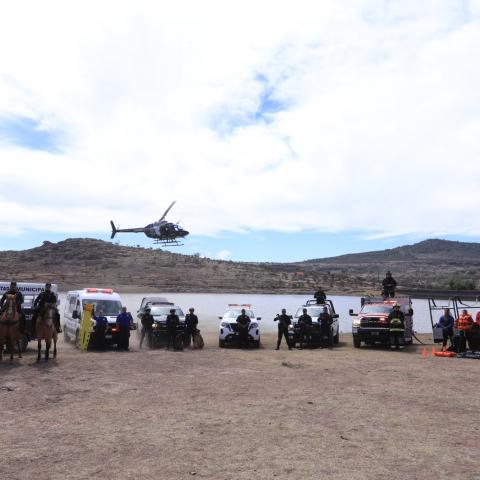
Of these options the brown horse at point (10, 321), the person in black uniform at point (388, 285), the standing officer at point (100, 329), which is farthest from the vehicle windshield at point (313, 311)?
the brown horse at point (10, 321)

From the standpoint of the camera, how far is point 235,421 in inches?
369

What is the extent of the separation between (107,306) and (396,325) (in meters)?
10.9

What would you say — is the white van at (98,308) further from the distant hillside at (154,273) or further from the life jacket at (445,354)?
the distant hillside at (154,273)

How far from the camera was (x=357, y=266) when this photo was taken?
168m

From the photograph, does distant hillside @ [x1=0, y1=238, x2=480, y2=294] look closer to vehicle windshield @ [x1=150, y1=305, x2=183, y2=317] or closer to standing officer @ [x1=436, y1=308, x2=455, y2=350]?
standing officer @ [x1=436, y1=308, x2=455, y2=350]

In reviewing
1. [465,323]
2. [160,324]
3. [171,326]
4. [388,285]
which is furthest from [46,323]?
[388,285]

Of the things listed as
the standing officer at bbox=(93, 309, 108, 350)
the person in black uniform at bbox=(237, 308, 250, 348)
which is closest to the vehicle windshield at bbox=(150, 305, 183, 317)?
the person in black uniform at bbox=(237, 308, 250, 348)

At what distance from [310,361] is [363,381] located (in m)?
4.17

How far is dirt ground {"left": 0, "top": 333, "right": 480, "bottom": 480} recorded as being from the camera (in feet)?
23.3

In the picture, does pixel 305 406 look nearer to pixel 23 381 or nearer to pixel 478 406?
pixel 478 406

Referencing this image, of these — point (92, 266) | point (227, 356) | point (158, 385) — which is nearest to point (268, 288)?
point (92, 266)

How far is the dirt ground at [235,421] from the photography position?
711 centimetres

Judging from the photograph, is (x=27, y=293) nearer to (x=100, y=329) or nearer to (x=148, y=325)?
(x=100, y=329)

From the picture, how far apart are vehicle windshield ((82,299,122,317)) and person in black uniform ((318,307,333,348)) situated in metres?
7.90
